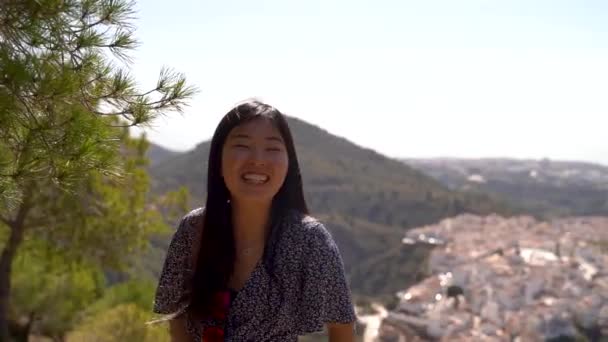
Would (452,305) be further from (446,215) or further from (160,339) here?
(160,339)

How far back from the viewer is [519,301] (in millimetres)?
22875

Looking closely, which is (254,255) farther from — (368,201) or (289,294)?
(368,201)

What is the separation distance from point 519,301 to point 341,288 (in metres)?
23.2

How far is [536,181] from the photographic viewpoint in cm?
6700

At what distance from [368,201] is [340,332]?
33.1 m

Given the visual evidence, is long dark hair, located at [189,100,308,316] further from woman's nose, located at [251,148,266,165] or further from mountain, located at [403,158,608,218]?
mountain, located at [403,158,608,218]

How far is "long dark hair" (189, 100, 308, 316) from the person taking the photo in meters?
1.38

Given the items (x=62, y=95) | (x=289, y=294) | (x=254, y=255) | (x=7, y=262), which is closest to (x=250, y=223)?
(x=254, y=255)

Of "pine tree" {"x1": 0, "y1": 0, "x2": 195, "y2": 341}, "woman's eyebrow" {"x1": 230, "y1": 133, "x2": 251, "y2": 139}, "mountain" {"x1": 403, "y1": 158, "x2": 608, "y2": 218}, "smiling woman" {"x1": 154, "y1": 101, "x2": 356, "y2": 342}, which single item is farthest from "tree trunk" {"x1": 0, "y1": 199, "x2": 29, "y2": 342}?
"mountain" {"x1": 403, "y1": 158, "x2": 608, "y2": 218}

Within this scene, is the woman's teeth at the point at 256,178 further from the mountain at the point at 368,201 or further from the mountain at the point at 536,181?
the mountain at the point at 536,181

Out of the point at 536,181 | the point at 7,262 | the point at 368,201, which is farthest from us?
the point at 536,181

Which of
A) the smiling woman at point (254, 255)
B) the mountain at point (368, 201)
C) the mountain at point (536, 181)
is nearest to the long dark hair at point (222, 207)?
the smiling woman at point (254, 255)

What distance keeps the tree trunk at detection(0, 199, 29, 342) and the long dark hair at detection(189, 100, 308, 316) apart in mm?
4685

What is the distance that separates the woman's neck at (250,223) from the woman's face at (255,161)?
41mm
